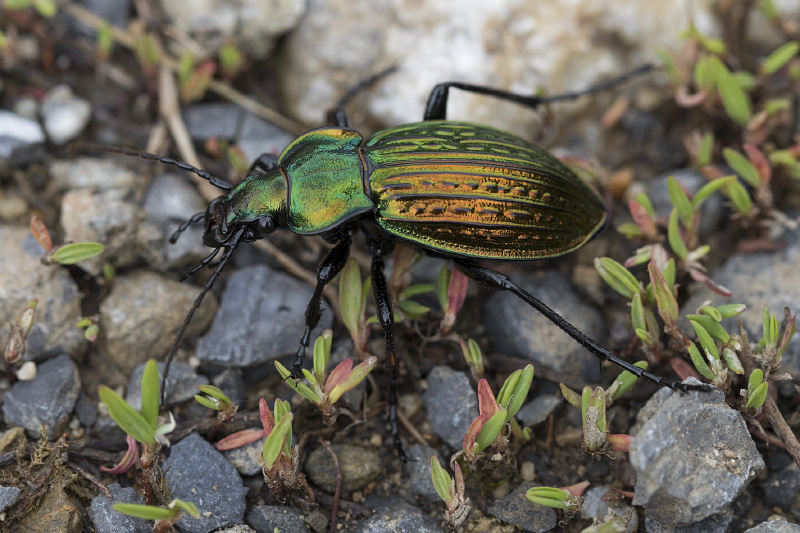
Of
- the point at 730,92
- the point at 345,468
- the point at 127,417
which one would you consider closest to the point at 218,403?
the point at 127,417

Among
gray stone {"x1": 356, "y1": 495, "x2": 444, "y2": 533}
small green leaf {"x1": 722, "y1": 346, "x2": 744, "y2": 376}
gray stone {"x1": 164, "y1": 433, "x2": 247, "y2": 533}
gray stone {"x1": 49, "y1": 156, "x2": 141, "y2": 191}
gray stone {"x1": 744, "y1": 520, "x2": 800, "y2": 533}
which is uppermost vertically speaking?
gray stone {"x1": 49, "y1": 156, "x2": 141, "y2": 191}

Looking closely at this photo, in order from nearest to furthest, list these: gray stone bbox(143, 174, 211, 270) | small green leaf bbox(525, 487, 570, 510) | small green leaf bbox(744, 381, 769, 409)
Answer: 1. small green leaf bbox(525, 487, 570, 510)
2. small green leaf bbox(744, 381, 769, 409)
3. gray stone bbox(143, 174, 211, 270)

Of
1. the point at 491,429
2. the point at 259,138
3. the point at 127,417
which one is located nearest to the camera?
the point at 127,417

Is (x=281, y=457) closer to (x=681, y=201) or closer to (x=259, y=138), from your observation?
(x=259, y=138)

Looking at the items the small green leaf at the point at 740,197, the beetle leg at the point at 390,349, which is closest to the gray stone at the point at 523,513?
the beetle leg at the point at 390,349

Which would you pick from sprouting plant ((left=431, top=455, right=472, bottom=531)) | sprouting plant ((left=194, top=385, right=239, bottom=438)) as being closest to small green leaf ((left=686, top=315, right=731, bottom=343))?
sprouting plant ((left=431, top=455, right=472, bottom=531))

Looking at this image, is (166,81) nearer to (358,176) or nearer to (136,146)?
(136,146)

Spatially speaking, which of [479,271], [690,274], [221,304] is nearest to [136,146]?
[221,304]

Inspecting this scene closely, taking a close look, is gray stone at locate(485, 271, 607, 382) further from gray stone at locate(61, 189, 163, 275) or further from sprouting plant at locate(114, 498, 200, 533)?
gray stone at locate(61, 189, 163, 275)
